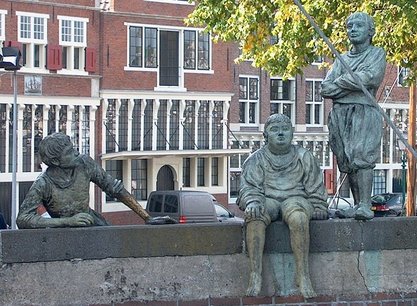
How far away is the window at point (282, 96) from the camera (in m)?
54.7

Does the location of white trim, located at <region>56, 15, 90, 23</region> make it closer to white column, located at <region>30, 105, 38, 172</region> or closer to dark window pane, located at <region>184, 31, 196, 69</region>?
white column, located at <region>30, 105, 38, 172</region>

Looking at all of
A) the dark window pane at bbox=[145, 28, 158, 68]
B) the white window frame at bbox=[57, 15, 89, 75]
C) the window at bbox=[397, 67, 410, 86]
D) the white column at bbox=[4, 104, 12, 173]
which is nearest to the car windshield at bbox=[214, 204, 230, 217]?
the window at bbox=[397, 67, 410, 86]

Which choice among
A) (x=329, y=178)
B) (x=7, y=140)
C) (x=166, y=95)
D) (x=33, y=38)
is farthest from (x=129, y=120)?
(x=329, y=178)

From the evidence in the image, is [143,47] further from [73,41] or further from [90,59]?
[73,41]

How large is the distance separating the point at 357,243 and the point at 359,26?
1.93m

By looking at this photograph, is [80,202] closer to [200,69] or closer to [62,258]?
[62,258]

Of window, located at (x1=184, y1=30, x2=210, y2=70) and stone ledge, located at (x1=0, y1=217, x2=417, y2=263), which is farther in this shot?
window, located at (x1=184, y1=30, x2=210, y2=70)

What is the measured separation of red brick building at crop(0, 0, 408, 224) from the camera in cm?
4441

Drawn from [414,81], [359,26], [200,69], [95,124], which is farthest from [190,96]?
[359,26]

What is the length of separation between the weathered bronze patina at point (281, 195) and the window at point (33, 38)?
33453 millimetres

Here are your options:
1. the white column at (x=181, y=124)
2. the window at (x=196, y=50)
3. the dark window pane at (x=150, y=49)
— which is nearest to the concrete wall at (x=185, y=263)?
the dark window pane at (x=150, y=49)

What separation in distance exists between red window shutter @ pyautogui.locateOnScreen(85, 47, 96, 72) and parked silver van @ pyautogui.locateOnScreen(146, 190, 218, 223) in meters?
10.5

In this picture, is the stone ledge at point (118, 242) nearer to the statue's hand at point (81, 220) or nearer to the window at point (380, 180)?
the statue's hand at point (81, 220)

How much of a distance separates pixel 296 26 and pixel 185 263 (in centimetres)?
1658
